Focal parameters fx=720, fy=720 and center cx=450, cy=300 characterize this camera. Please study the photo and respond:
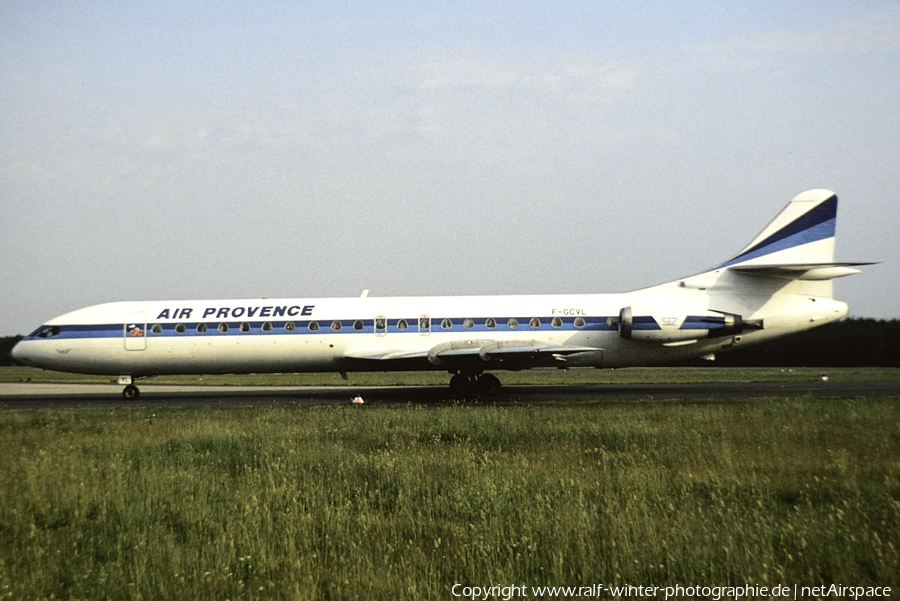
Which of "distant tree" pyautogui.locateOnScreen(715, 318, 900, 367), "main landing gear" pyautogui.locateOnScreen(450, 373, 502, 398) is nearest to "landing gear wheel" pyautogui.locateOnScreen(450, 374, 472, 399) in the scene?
"main landing gear" pyautogui.locateOnScreen(450, 373, 502, 398)

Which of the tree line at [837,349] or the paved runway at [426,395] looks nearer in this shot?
the paved runway at [426,395]

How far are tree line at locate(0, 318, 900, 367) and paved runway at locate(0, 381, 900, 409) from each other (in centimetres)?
1285

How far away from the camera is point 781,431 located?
13000 millimetres

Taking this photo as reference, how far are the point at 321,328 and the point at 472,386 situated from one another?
5365mm

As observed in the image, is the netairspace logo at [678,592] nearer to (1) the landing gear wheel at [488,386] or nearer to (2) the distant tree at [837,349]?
(1) the landing gear wheel at [488,386]

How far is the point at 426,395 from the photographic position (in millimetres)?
24766

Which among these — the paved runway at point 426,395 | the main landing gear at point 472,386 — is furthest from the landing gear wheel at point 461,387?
the paved runway at point 426,395

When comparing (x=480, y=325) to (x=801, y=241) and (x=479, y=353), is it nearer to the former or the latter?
(x=479, y=353)

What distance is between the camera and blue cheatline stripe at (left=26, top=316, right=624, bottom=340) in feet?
77.2

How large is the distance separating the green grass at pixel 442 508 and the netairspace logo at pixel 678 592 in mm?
171

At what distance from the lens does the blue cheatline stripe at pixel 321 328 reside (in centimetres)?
2353

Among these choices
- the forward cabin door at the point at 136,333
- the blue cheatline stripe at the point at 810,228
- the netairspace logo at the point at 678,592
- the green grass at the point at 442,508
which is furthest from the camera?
the forward cabin door at the point at 136,333

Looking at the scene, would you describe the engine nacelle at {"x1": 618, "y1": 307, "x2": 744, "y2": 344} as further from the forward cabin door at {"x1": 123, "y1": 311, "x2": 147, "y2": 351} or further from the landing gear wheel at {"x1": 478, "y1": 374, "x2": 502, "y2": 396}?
the forward cabin door at {"x1": 123, "y1": 311, "x2": 147, "y2": 351}

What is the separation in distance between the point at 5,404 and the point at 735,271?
79.8ft
